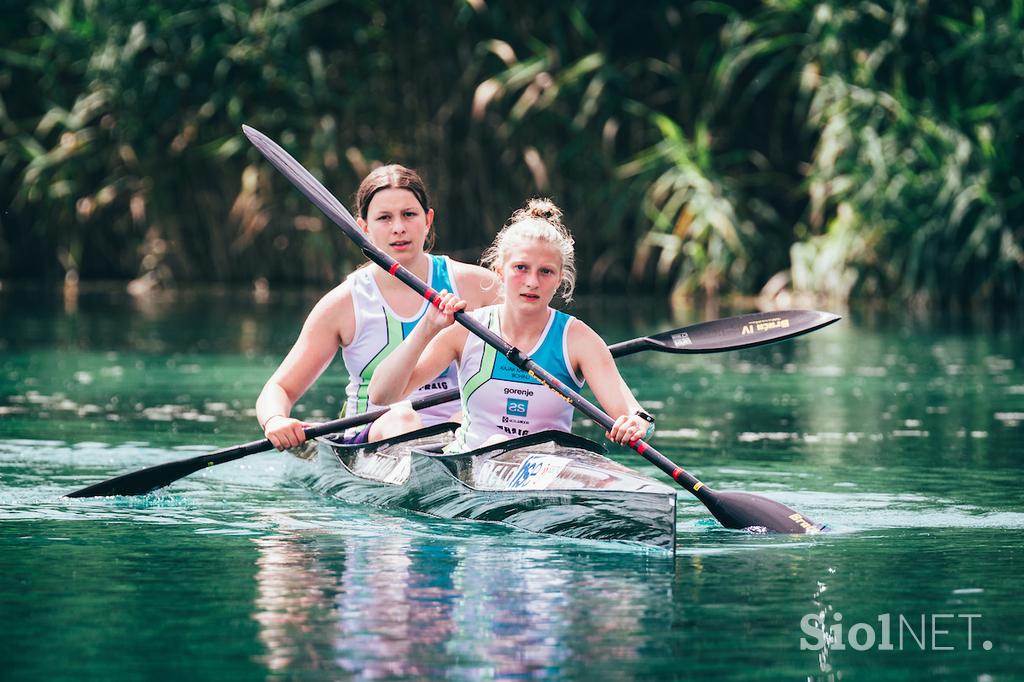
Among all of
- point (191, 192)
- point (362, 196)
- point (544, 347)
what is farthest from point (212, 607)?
point (191, 192)

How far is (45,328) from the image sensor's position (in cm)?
1459

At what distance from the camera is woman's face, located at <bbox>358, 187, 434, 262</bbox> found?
6949mm

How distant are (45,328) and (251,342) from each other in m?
2.16

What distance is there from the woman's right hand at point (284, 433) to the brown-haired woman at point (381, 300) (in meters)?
0.42

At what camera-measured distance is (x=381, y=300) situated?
278 inches

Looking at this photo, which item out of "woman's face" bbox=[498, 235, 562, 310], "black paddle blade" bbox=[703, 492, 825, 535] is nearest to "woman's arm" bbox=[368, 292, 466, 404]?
"woman's face" bbox=[498, 235, 562, 310]

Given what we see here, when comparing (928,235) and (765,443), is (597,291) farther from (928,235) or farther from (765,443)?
(765,443)

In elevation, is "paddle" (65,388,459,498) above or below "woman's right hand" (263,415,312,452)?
below

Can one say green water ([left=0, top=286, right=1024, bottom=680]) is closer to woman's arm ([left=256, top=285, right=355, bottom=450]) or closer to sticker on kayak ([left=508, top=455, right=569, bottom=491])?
sticker on kayak ([left=508, top=455, right=569, bottom=491])

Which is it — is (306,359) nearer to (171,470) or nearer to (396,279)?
(396,279)

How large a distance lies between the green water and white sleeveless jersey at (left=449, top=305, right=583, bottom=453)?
426mm

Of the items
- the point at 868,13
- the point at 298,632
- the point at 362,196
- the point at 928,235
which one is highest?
the point at 868,13

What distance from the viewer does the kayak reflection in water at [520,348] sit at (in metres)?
6.07

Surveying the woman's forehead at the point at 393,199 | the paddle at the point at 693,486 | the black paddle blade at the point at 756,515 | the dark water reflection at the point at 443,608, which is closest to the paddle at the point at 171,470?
the paddle at the point at 693,486
